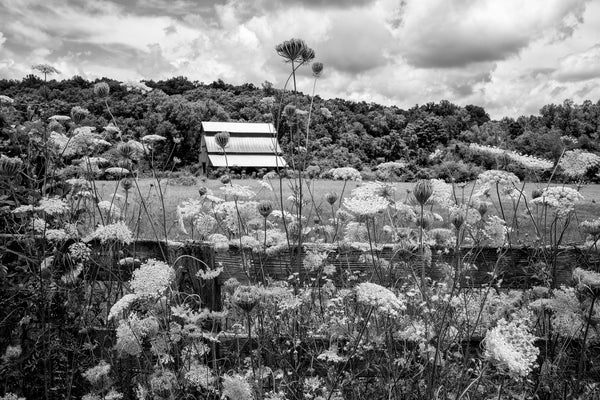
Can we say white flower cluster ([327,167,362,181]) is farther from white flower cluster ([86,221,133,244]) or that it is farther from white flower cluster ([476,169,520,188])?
white flower cluster ([86,221,133,244])

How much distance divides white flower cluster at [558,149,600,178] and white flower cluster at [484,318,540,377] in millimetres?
1884

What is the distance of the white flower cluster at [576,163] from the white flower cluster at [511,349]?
6.18ft

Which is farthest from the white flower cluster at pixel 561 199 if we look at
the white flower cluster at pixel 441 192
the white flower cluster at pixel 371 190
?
Answer: the white flower cluster at pixel 371 190

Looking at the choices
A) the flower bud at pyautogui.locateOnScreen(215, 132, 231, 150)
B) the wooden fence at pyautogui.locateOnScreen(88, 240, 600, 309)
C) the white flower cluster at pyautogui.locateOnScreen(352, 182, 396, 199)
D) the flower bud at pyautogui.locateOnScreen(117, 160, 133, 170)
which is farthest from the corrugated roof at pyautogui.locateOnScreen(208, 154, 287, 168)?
the white flower cluster at pyautogui.locateOnScreen(352, 182, 396, 199)

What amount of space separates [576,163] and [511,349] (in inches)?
85.0

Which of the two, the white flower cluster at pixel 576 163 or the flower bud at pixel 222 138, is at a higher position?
the flower bud at pixel 222 138

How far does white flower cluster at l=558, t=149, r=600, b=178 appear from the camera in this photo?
10.7ft

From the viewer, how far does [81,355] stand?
8.57 feet

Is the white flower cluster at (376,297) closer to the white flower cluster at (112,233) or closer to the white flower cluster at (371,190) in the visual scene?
the white flower cluster at (371,190)

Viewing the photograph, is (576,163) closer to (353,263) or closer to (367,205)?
(353,263)

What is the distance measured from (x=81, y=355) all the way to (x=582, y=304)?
2.48 meters

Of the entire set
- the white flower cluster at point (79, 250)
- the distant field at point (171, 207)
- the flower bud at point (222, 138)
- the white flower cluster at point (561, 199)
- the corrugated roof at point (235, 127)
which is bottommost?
the distant field at point (171, 207)

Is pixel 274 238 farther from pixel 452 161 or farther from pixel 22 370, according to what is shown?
pixel 452 161

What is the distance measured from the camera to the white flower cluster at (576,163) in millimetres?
3275
